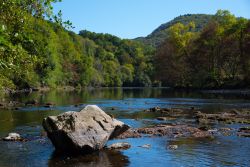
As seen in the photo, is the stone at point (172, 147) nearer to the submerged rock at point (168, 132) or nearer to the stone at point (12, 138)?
the submerged rock at point (168, 132)

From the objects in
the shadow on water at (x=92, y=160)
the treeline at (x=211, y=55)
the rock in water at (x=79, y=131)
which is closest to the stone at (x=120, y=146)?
the rock in water at (x=79, y=131)

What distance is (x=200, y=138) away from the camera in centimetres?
→ 2930

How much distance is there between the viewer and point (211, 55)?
12400 cm

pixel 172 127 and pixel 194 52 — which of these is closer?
pixel 172 127

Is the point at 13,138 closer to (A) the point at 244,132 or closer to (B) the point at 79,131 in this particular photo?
(B) the point at 79,131

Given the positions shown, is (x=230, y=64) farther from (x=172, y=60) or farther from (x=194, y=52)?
(x=172, y=60)

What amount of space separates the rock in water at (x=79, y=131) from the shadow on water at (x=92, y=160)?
0.61m

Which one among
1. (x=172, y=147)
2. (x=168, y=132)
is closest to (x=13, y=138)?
(x=172, y=147)

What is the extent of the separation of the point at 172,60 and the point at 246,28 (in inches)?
1445

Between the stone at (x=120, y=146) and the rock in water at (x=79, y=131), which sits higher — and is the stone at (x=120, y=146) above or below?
below

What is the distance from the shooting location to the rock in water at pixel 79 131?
2328cm

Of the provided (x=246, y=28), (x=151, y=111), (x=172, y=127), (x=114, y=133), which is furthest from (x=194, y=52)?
(x=114, y=133)

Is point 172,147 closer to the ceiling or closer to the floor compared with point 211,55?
closer to the floor

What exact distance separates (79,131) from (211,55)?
106 m
